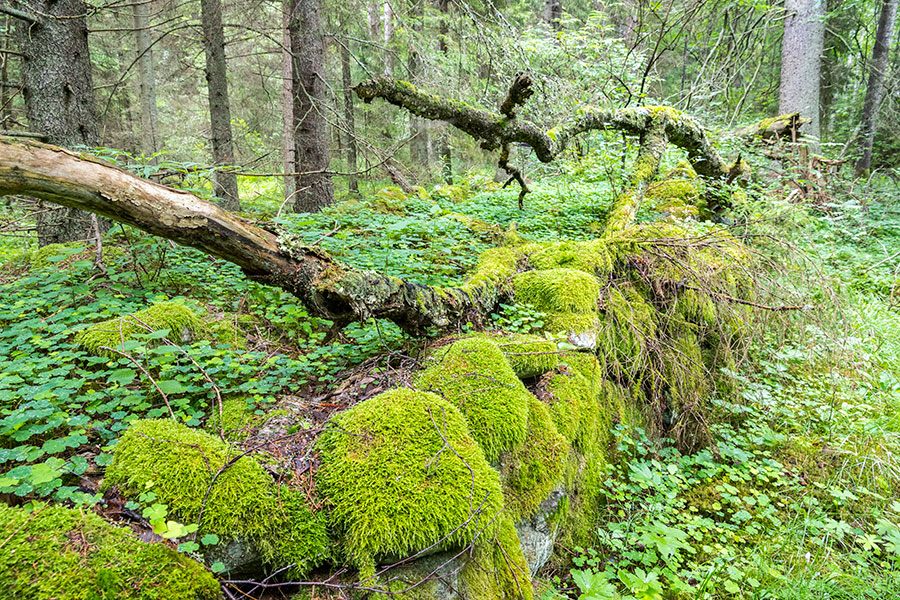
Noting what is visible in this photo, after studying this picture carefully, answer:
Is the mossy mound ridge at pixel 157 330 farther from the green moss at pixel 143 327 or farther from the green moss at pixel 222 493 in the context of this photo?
the green moss at pixel 222 493

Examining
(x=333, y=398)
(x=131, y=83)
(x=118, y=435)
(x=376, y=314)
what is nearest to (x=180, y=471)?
(x=118, y=435)

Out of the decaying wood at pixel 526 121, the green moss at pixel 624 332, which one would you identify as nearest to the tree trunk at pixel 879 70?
the decaying wood at pixel 526 121

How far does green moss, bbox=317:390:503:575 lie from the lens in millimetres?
1514

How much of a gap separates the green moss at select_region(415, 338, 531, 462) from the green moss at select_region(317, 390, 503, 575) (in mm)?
138

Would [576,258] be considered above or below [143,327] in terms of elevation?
above

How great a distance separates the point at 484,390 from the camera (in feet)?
7.09

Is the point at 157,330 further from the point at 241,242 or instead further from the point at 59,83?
the point at 59,83

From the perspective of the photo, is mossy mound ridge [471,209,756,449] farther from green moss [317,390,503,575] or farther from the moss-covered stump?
the moss-covered stump

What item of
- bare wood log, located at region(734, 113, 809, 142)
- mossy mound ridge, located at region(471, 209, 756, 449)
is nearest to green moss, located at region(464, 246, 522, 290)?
mossy mound ridge, located at region(471, 209, 756, 449)

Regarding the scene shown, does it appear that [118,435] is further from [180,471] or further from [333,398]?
[333,398]

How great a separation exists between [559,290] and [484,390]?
4.25 feet

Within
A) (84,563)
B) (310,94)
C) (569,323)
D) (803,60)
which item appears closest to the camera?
(84,563)

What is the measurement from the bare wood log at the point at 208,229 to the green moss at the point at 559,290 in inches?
40.1

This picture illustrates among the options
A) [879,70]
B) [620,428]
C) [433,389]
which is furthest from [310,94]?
[879,70]
